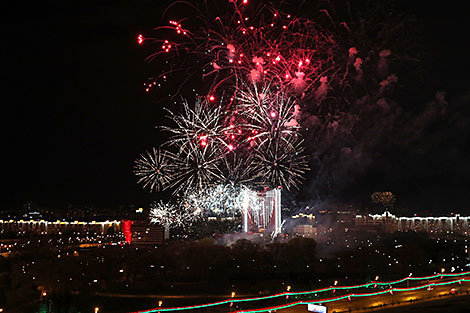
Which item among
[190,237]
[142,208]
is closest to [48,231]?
[142,208]

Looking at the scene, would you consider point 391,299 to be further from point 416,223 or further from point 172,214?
point 416,223

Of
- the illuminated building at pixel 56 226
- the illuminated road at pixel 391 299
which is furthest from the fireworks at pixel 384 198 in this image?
the illuminated road at pixel 391 299

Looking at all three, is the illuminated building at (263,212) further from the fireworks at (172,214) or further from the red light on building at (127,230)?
the red light on building at (127,230)

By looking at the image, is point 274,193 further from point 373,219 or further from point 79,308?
point 373,219

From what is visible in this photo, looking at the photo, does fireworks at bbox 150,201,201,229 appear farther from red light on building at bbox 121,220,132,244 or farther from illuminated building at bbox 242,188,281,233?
red light on building at bbox 121,220,132,244

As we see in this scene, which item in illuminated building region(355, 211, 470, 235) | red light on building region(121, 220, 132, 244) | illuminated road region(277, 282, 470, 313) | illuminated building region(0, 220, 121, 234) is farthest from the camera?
illuminated building region(0, 220, 121, 234)

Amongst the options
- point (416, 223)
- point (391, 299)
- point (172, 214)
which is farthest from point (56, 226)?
point (391, 299)

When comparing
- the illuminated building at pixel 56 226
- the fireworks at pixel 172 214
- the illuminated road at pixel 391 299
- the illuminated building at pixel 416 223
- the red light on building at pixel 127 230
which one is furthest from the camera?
the illuminated building at pixel 56 226

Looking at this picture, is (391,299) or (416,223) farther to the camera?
(416,223)

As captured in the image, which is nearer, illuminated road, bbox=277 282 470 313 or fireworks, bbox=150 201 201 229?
A: illuminated road, bbox=277 282 470 313

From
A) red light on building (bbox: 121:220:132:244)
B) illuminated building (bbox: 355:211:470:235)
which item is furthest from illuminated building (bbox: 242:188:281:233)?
illuminated building (bbox: 355:211:470:235)

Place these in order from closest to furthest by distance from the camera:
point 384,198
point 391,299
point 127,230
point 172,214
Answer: point 391,299
point 172,214
point 127,230
point 384,198

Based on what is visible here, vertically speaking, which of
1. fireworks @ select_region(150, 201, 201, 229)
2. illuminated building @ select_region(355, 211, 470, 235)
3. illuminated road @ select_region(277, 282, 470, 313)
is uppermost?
fireworks @ select_region(150, 201, 201, 229)
